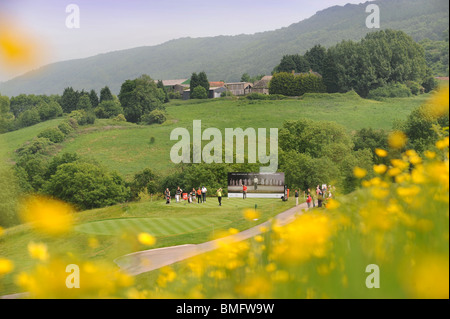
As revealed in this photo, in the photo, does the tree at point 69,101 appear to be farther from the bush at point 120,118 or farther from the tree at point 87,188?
the tree at point 87,188

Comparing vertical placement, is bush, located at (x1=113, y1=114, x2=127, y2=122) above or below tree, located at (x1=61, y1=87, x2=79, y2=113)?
below

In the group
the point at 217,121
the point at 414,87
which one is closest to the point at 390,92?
the point at 414,87

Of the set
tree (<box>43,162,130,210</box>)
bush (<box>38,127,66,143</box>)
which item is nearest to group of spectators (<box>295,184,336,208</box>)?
tree (<box>43,162,130,210</box>)

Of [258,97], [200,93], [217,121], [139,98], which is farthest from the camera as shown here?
[200,93]

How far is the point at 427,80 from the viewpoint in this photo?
334 ft

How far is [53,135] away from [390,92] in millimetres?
69132

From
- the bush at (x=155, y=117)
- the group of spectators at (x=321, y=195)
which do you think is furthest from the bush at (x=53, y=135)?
the group of spectators at (x=321, y=195)

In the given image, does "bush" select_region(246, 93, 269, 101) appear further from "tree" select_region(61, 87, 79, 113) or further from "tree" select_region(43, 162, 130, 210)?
"tree" select_region(43, 162, 130, 210)

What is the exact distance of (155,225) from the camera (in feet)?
83.3

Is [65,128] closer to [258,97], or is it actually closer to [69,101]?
[69,101]

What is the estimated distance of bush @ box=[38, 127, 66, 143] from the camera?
84.7 m

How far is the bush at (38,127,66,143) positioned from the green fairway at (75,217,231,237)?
62955 millimetres
